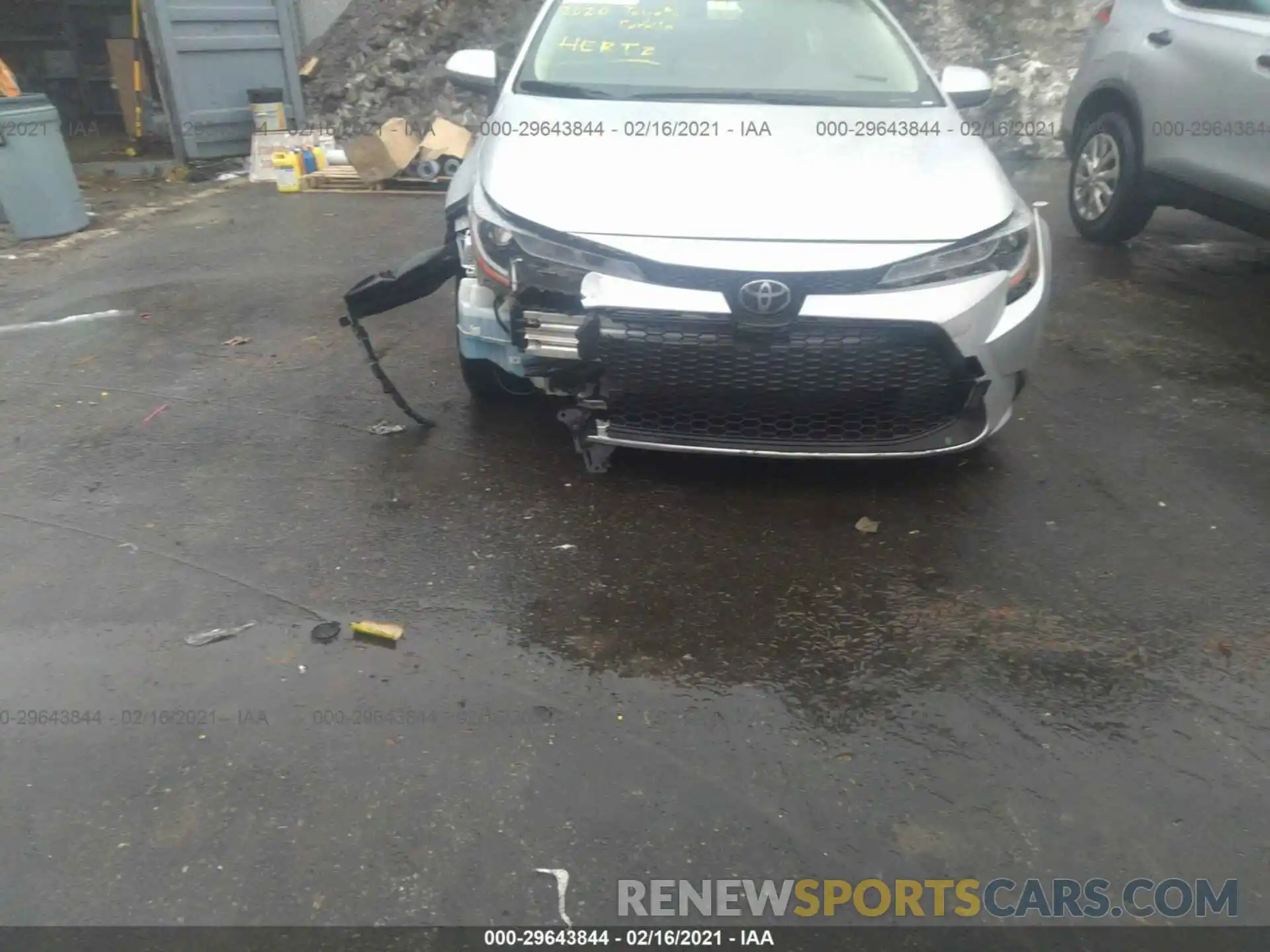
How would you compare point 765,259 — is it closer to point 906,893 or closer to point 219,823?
point 906,893

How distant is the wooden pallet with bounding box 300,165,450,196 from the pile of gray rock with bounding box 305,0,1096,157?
5.76 ft

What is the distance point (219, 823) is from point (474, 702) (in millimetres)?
663

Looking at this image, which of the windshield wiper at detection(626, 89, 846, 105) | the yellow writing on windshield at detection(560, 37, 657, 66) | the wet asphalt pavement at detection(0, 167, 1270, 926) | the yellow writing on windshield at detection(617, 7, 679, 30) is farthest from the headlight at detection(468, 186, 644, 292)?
the yellow writing on windshield at detection(617, 7, 679, 30)

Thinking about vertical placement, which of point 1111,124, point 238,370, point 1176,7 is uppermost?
point 1176,7

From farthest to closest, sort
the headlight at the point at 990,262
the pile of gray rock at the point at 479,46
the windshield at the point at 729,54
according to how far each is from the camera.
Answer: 1. the pile of gray rock at the point at 479,46
2. the windshield at the point at 729,54
3. the headlight at the point at 990,262

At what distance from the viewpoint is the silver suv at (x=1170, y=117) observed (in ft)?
17.1

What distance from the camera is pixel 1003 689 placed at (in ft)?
8.75

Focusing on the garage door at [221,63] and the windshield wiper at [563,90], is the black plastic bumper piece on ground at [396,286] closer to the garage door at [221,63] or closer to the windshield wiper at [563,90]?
the windshield wiper at [563,90]

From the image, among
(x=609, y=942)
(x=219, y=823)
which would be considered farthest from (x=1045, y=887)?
(x=219, y=823)

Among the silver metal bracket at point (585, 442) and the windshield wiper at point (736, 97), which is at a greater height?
the windshield wiper at point (736, 97)

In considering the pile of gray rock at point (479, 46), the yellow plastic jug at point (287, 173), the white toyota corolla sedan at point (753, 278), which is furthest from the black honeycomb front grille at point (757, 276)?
the pile of gray rock at point (479, 46)

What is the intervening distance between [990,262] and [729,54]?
172 cm

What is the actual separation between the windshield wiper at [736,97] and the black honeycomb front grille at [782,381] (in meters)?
1.41

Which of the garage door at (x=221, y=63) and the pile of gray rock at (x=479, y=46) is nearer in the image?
the garage door at (x=221, y=63)
